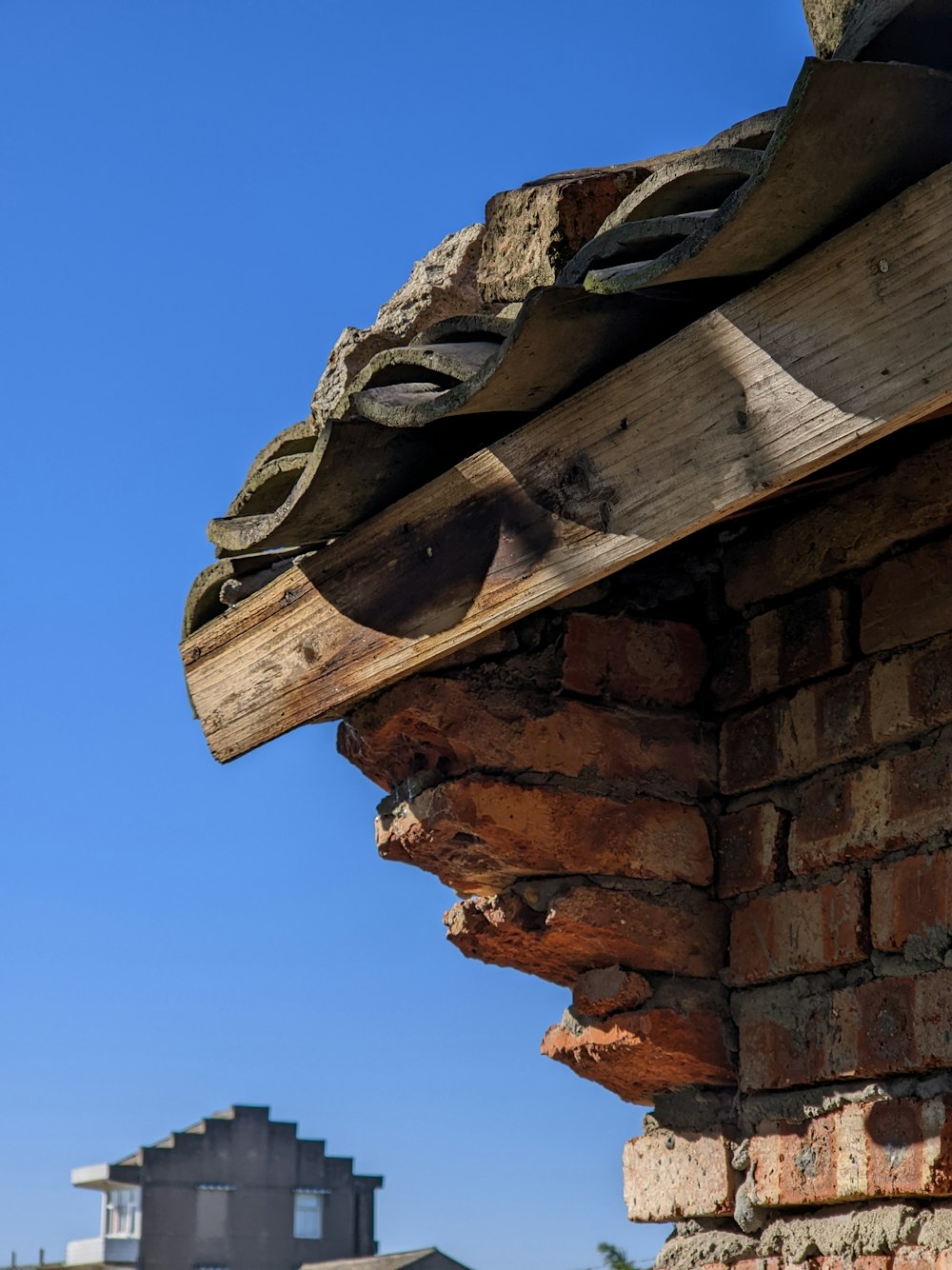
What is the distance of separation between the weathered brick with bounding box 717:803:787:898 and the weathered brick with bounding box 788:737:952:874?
37mm

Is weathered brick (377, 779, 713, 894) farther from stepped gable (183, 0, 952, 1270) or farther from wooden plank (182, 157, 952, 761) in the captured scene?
wooden plank (182, 157, 952, 761)

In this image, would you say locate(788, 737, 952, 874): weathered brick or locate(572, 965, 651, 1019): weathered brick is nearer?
locate(788, 737, 952, 874): weathered brick

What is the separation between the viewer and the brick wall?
2471 mm

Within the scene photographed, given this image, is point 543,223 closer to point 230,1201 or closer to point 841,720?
point 841,720

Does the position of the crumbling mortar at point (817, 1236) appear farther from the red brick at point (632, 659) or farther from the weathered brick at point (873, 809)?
the red brick at point (632, 659)

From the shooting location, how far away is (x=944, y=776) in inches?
96.7

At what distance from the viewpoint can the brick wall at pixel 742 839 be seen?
247 cm

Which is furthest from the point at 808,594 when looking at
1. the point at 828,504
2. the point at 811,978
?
the point at 811,978

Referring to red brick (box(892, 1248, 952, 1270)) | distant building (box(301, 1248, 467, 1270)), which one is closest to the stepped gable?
red brick (box(892, 1248, 952, 1270))

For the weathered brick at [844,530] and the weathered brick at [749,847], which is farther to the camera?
the weathered brick at [749,847]

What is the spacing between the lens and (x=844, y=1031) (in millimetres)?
2512

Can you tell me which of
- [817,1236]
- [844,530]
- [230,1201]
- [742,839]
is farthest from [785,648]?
[230,1201]

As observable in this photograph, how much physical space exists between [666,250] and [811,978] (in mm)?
1257

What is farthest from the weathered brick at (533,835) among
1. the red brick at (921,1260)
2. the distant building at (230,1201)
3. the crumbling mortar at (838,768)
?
the distant building at (230,1201)
